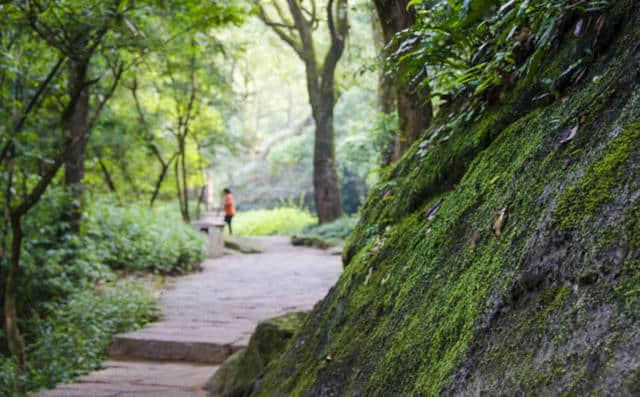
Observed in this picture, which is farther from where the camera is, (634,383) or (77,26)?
(77,26)

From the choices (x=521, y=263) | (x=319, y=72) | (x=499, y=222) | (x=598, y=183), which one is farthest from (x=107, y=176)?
(x=598, y=183)

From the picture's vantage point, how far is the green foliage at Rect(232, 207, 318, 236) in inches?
949

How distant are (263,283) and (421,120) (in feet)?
18.9

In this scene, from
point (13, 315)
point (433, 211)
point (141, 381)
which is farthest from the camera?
point (13, 315)

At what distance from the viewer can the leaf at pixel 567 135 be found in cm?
152

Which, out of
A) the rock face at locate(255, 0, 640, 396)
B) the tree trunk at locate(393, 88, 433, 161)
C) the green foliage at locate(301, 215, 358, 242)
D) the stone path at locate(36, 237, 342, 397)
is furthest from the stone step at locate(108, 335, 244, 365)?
the green foliage at locate(301, 215, 358, 242)

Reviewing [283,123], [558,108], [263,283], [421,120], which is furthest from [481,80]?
[283,123]

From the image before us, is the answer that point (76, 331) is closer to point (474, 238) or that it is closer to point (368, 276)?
point (368, 276)

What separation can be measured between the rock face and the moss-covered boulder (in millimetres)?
1390

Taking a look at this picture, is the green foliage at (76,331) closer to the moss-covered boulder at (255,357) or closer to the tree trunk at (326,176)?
the moss-covered boulder at (255,357)

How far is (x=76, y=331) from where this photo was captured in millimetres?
6727

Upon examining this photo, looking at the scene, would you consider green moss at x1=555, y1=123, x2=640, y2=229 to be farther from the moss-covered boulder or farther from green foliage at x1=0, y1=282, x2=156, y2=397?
green foliage at x1=0, y1=282, x2=156, y2=397

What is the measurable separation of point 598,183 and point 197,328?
593 centimetres

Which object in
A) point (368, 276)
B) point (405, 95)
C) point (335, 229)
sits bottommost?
point (335, 229)
